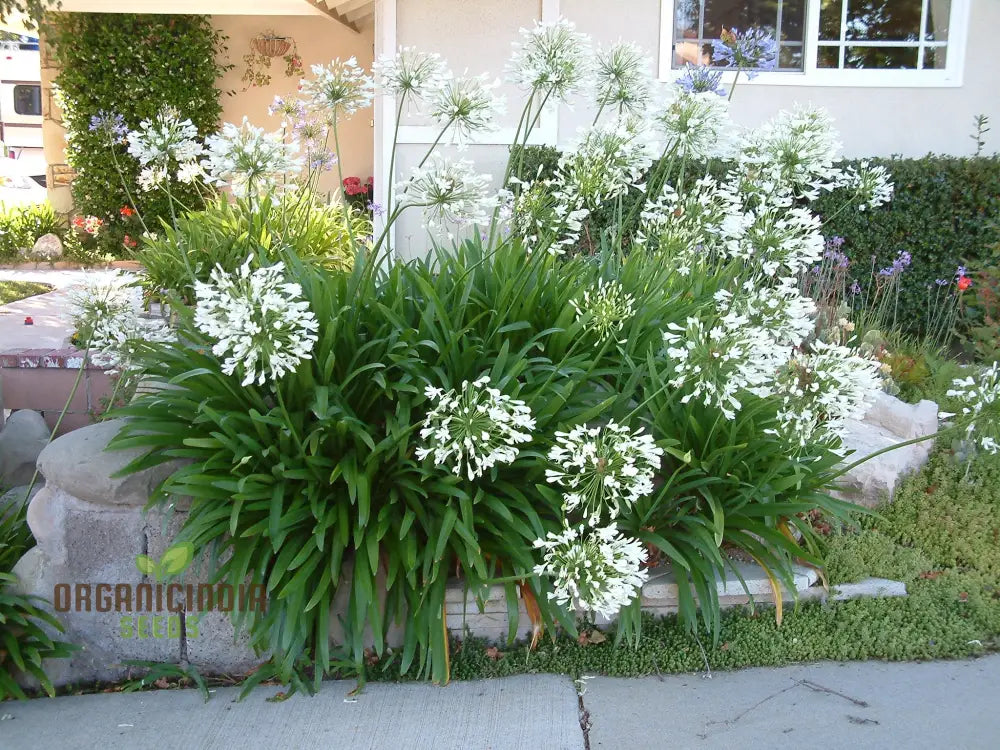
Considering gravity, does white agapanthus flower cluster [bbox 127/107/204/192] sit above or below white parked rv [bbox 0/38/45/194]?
below

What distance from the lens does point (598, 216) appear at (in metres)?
7.12

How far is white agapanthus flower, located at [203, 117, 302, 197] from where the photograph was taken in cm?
321

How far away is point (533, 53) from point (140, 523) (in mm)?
2280

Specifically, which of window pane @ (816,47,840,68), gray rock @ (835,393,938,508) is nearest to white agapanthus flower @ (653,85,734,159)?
gray rock @ (835,393,938,508)

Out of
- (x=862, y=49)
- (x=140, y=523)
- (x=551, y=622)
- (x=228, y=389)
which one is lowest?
(x=551, y=622)

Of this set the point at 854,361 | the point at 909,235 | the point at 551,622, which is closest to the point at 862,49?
the point at 909,235

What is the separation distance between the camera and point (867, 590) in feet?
11.3

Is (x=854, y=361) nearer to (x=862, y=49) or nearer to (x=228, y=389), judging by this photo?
(x=228, y=389)

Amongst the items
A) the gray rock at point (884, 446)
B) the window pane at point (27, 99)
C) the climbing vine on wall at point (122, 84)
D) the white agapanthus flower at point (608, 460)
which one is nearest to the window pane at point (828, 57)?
the gray rock at point (884, 446)

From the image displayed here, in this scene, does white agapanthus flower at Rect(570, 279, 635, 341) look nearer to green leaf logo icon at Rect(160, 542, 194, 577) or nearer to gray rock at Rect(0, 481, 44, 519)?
green leaf logo icon at Rect(160, 542, 194, 577)

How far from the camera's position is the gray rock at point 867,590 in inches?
135

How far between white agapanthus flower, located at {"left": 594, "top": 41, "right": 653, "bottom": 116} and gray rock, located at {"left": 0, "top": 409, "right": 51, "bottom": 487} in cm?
309

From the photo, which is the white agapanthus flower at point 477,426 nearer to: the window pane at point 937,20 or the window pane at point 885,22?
the window pane at point 885,22

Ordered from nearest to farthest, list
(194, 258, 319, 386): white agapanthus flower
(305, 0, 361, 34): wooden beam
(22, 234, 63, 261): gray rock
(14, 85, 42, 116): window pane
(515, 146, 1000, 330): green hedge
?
(194, 258, 319, 386): white agapanthus flower → (515, 146, 1000, 330): green hedge → (305, 0, 361, 34): wooden beam → (22, 234, 63, 261): gray rock → (14, 85, 42, 116): window pane
